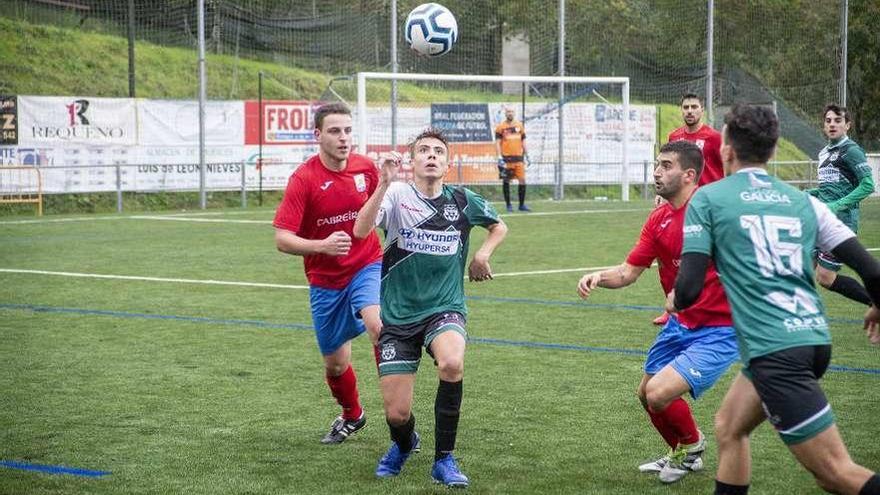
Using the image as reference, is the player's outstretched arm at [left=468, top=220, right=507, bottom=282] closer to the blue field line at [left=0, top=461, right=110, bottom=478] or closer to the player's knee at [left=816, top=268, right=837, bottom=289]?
the blue field line at [left=0, top=461, right=110, bottom=478]

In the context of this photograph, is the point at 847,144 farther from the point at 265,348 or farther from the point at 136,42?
the point at 136,42

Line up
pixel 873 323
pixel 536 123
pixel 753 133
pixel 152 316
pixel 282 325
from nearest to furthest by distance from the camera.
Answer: pixel 753 133, pixel 873 323, pixel 282 325, pixel 152 316, pixel 536 123

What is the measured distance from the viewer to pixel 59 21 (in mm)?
31469

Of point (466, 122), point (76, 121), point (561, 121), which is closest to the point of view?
point (76, 121)

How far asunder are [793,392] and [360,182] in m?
3.51

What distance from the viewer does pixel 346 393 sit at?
7164 mm

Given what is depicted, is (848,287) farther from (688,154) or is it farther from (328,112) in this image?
(328,112)

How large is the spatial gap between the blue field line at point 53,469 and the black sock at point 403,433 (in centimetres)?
150

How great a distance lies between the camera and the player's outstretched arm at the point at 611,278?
5887mm

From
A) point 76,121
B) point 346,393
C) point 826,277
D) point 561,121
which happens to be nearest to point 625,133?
point 561,121

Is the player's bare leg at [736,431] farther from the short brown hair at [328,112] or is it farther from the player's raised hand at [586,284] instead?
the short brown hair at [328,112]

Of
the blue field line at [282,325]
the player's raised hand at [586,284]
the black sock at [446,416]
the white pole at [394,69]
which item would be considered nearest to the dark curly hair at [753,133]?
the player's raised hand at [586,284]

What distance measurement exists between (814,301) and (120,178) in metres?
23.7

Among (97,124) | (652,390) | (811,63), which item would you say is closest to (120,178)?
(97,124)
